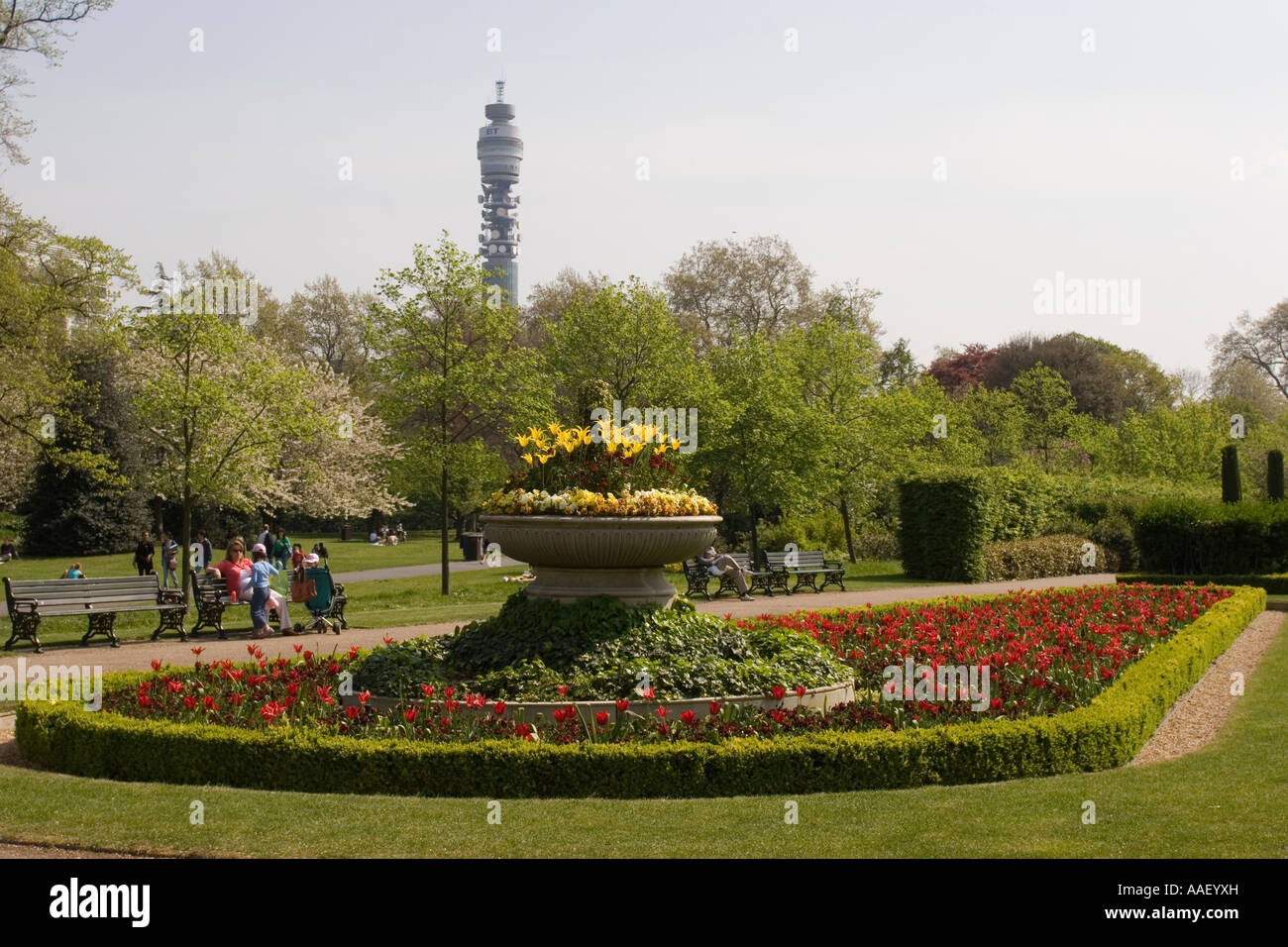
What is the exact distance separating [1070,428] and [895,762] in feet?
143

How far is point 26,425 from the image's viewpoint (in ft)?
89.7

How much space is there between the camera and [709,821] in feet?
22.4

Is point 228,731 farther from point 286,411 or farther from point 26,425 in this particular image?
point 26,425

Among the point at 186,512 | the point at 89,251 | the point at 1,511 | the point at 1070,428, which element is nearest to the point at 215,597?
the point at 186,512

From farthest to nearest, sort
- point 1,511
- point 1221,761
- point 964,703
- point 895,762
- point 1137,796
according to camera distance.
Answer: point 1,511 < point 964,703 < point 1221,761 < point 895,762 < point 1137,796

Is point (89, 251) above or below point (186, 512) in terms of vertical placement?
above

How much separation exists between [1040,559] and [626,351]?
11.3 meters

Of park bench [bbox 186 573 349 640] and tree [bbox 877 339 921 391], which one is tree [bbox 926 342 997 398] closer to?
tree [bbox 877 339 921 391]

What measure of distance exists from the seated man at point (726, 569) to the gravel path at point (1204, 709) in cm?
858

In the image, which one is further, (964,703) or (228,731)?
(964,703)

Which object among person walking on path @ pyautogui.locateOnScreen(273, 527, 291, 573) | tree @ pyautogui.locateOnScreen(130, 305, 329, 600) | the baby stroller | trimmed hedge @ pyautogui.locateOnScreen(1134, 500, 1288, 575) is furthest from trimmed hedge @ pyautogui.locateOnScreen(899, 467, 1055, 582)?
the baby stroller

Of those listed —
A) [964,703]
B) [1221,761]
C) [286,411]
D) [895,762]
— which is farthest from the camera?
[286,411]

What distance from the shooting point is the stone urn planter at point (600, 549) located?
388 inches

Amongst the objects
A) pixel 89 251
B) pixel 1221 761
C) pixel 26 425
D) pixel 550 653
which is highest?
pixel 89 251
